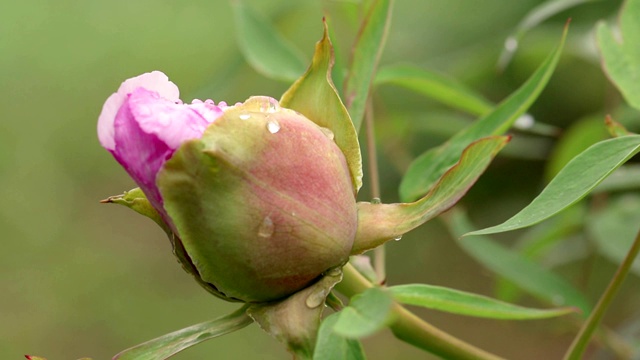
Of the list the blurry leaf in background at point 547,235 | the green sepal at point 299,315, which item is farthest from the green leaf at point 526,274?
the green sepal at point 299,315

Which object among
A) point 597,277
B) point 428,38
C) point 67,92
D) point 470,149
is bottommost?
point 597,277

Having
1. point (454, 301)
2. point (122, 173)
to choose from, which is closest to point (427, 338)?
point (454, 301)

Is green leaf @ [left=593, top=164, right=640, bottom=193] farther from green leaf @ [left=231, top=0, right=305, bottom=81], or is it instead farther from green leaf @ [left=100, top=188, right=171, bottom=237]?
green leaf @ [left=100, top=188, right=171, bottom=237]

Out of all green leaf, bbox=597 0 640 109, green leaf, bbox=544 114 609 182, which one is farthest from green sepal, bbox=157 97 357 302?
green leaf, bbox=544 114 609 182

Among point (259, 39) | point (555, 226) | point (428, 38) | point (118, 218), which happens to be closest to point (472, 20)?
point (428, 38)

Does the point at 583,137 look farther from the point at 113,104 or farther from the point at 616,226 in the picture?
the point at 113,104

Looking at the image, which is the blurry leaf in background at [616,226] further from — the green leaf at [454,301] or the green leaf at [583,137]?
the green leaf at [454,301]

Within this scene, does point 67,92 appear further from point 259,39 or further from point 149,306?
point 259,39
